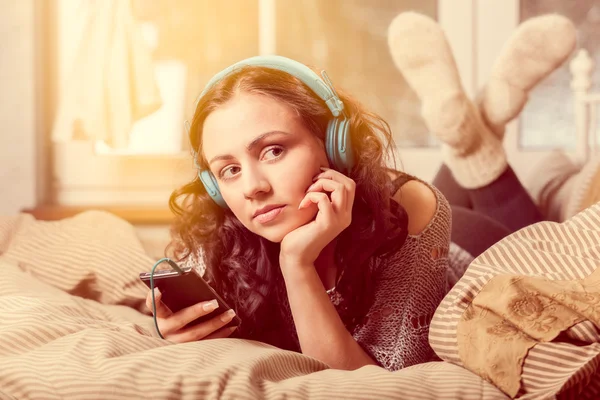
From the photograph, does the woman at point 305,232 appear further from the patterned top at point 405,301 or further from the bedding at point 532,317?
the bedding at point 532,317

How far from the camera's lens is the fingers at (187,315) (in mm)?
800

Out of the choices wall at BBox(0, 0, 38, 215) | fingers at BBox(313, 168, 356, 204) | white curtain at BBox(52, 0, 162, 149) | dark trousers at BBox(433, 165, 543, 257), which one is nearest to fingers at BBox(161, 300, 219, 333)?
fingers at BBox(313, 168, 356, 204)

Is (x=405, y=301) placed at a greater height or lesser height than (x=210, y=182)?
lesser

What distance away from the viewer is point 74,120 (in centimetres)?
189

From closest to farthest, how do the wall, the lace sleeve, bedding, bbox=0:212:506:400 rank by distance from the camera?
bedding, bbox=0:212:506:400, the lace sleeve, the wall

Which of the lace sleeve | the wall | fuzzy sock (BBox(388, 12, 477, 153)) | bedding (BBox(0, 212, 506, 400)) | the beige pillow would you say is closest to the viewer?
bedding (BBox(0, 212, 506, 400))

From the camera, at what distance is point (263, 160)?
777 millimetres

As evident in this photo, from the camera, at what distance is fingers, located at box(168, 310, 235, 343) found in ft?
2.66

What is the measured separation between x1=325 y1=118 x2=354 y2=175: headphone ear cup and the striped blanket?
0.22 m

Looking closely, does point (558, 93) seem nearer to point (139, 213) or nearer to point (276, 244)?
point (139, 213)

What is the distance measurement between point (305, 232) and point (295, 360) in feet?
0.54

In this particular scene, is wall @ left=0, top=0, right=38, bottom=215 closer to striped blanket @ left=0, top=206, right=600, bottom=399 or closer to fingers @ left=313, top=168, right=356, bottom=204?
striped blanket @ left=0, top=206, right=600, bottom=399

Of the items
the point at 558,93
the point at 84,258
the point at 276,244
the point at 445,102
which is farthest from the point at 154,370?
the point at 558,93

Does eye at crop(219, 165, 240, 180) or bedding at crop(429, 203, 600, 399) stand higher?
eye at crop(219, 165, 240, 180)
